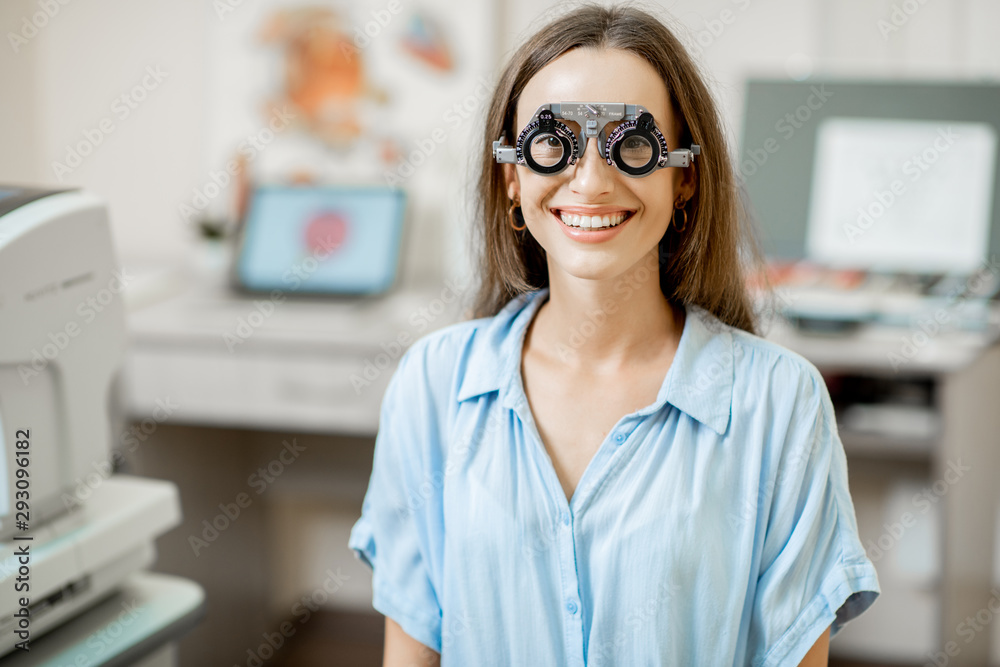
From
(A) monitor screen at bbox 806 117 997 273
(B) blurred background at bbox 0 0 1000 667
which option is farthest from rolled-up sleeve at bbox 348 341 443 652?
(A) monitor screen at bbox 806 117 997 273

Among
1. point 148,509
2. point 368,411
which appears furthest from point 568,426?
point 368,411

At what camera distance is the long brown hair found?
3.40 ft

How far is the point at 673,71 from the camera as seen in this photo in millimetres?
1027

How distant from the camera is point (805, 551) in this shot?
1023mm

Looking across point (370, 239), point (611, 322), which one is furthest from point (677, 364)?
point (370, 239)

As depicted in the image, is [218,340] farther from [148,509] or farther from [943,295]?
[943,295]

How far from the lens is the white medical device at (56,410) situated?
109 cm

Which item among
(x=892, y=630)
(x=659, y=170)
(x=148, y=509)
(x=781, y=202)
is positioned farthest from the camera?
(x=892, y=630)

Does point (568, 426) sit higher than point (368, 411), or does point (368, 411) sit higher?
point (568, 426)

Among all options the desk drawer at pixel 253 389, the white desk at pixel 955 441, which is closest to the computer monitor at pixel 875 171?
the white desk at pixel 955 441

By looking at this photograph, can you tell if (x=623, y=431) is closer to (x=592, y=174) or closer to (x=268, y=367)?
(x=592, y=174)

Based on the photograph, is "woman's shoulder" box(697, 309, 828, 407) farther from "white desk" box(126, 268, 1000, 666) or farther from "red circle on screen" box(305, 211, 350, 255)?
"red circle on screen" box(305, 211, 350, 255)

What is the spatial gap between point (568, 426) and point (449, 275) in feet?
5.64

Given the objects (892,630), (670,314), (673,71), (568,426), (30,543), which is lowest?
(892,630)
